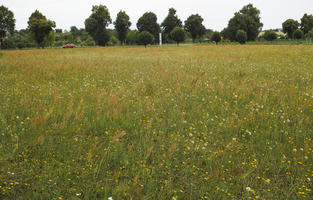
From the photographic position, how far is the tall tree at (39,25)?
5284cm

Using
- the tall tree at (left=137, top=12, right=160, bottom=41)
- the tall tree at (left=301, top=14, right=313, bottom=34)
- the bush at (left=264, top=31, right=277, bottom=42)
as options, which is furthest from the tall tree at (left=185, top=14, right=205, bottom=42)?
the tall tree at (left=301, top=14, right=313, bottom=34)

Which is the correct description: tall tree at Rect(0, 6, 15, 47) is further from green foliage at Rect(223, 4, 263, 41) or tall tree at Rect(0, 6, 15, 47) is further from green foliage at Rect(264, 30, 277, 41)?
green foliage at Rect(264, 30, 277, 41)

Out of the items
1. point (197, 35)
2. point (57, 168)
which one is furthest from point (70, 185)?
point (197, 35)

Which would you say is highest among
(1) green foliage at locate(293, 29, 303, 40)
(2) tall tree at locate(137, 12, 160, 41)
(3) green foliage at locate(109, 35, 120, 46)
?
(2) tall tree at locate(137, 12, 160, 41)

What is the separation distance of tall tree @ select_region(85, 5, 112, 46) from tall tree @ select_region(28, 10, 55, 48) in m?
14.6

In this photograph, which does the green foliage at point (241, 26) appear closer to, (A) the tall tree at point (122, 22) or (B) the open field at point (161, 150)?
(A) the tall tree at point (122, 22)

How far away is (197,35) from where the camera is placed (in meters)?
103

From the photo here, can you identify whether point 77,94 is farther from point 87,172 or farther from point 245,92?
point 245,92

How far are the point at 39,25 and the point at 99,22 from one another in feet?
63.8

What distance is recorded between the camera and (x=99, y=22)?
67188 millimetres

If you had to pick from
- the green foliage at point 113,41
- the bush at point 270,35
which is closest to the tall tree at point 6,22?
the green foliage at point 113,41

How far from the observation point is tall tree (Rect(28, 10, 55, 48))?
52844 millimetres

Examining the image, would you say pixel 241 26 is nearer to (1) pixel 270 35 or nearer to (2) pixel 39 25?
(1) pixel 270 35

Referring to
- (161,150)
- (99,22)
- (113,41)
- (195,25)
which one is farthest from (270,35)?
(161,150)
